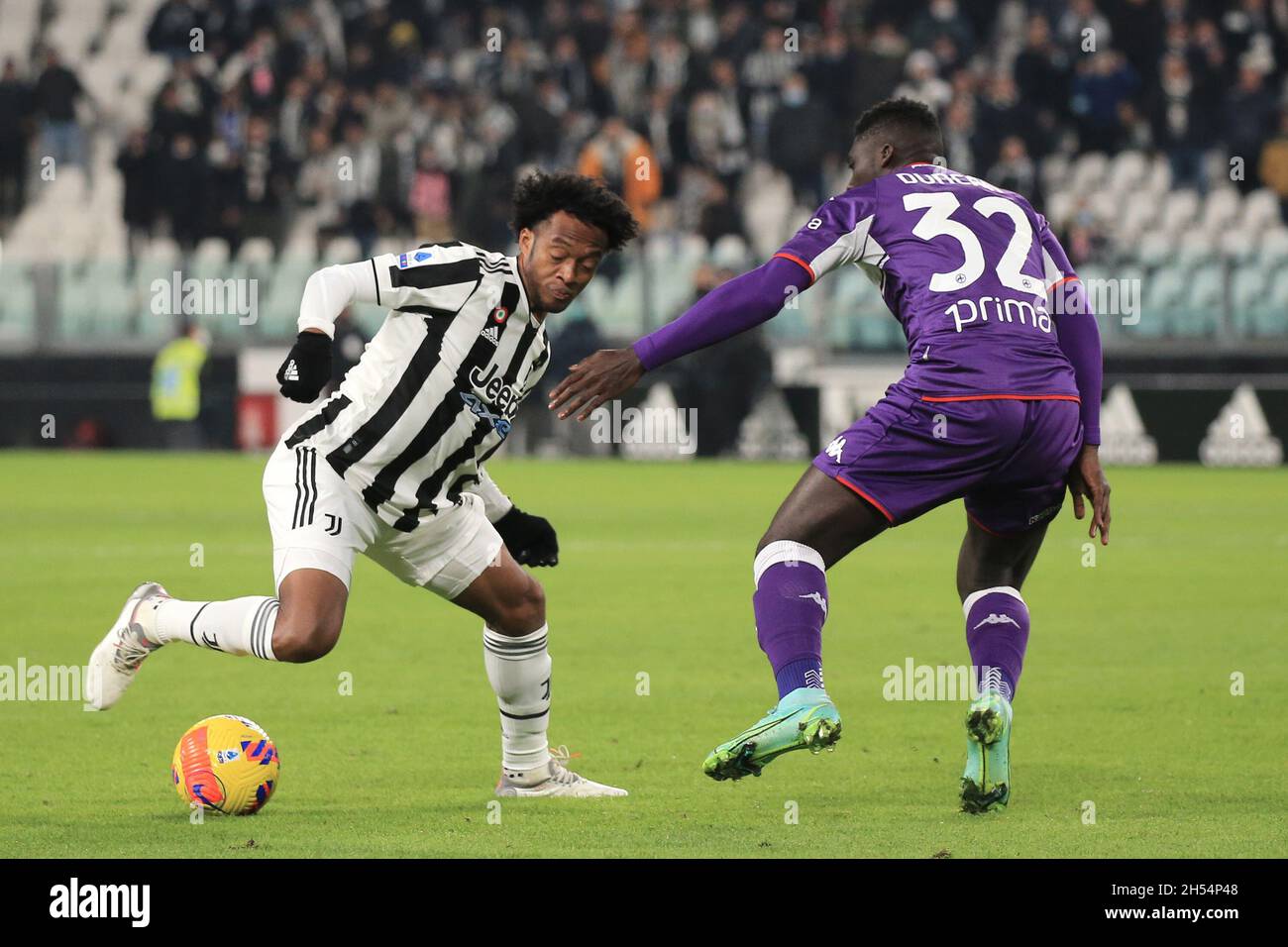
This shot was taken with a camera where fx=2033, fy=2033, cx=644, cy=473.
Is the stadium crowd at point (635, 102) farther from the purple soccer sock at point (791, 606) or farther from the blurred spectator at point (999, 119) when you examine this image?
the purple soccer sock at point (791, 606)

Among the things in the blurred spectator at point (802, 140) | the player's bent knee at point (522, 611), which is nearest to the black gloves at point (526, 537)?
the player's bent knee at point (522, 611)

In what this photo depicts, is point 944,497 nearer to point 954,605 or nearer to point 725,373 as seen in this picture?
point 954,605

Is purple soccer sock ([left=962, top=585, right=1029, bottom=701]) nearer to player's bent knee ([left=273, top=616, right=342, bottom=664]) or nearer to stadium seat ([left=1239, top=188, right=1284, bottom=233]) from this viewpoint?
player's bent knee ([left=273, top=616, right=342, bottom=664])

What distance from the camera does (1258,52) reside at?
22328 millimetres

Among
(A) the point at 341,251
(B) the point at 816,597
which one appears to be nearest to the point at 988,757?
(B) the point at 816,597

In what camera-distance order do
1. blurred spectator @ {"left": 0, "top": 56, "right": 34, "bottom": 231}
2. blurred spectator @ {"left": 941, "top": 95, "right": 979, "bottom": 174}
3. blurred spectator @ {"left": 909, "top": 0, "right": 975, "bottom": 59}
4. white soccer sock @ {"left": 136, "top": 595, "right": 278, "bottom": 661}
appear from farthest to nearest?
blurred spectator @ {"left": 0, "top": 56, "right": 34, "bottom": 231} < blurred spectator @ {"left": 909, "top": 0, "right": 975, "bottom": 59} < blurred spectator @ {"left": 941, "top": 95, "right": 979, "bottom": 174} < white soccer sock @ {"left": 136, "top": 595, "right": 278, "bottom": 661}

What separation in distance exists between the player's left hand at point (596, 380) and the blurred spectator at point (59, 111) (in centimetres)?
1981

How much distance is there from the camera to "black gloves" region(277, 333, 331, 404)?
5141 mm

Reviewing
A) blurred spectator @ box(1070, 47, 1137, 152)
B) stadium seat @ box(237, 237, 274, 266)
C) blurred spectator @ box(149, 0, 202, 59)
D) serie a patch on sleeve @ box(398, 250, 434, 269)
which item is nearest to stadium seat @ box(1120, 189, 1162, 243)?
blurred spectator @ box(1070, 47, 1137, 152)

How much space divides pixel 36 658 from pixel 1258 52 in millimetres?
17587

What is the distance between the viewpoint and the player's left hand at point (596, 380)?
195 inches

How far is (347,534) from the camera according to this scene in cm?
561

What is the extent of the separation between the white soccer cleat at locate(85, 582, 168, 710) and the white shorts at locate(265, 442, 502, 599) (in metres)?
0.52

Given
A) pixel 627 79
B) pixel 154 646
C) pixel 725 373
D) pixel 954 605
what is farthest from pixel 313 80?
pixel 154 646
